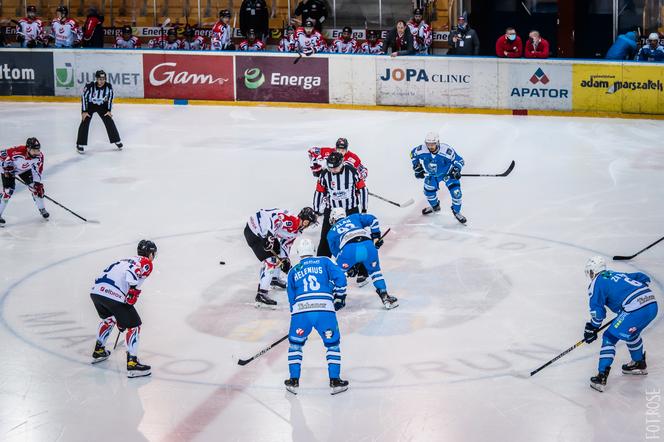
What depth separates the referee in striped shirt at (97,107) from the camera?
676 inches

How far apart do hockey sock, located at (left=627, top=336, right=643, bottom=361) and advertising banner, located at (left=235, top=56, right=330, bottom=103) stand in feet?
42.3

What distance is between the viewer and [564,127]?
18422 mm

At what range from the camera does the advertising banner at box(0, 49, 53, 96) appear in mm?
21656

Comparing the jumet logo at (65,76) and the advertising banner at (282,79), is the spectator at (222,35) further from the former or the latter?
the jumet logo at (65,76)

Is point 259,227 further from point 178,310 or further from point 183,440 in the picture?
point 183,440

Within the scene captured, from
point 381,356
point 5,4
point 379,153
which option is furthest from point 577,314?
point 5,4

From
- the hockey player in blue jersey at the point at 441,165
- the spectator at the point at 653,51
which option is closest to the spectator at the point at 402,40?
the spectator at the point at 653,51

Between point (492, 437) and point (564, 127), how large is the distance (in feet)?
38.5

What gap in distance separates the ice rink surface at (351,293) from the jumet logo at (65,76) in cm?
324

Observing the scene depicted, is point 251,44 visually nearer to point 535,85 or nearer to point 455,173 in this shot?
point 535,85

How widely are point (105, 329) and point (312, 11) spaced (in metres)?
15.1

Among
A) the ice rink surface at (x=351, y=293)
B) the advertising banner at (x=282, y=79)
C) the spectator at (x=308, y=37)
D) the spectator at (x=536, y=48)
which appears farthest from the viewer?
the spectator at (x=308, y=37)

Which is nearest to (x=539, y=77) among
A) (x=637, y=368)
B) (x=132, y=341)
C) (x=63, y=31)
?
(x=63, y=31)

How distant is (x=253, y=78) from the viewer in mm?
20938
